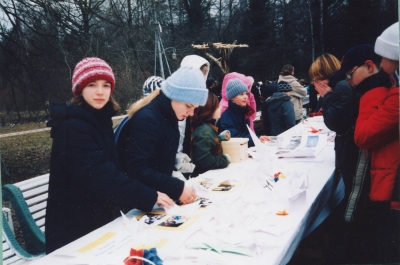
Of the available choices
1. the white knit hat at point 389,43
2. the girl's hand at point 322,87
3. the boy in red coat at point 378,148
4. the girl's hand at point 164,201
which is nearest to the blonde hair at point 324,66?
the girl's hand at point 322,87

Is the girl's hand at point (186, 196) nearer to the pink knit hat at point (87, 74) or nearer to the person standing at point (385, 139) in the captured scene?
the pink knit hat at point (87, 74)

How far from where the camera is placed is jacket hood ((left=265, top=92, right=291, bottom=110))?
3.58 m

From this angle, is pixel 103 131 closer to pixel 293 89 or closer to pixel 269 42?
pixel 269 42

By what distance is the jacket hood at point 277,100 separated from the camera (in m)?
3.58

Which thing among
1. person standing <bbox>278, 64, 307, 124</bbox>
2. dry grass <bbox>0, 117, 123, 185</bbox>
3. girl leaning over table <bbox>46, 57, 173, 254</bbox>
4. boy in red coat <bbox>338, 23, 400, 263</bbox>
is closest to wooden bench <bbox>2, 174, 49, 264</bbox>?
dry grass <bbox>0, 117, 123, 185</bbox>

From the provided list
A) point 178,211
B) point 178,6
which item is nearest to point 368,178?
point 178,211

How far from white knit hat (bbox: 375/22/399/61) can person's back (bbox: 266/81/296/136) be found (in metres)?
2.32

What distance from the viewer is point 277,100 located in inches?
143

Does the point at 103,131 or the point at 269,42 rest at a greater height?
the point at 269,42

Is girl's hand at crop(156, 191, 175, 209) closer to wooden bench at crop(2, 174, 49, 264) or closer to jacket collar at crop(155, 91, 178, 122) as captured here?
jacket collar at crop(155, 91, 178, 122)

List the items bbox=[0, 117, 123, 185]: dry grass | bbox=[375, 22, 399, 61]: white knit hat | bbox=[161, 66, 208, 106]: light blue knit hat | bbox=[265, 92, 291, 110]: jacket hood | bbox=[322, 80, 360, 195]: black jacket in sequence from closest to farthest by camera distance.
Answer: bbox=[375, 22, 399, 61]: white knit hat → bbox=[161, 66, 208, 106]: light blue knit hat → bbox=[322, 80, 360, 195]: black jacket → bbox=[0, 117, 123, 185]: dry grass → bbox=[265, 92, 291, 110]: jacket hood

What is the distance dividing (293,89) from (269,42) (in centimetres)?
221

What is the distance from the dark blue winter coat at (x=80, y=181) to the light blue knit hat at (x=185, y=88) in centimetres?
35

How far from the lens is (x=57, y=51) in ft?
9.24
